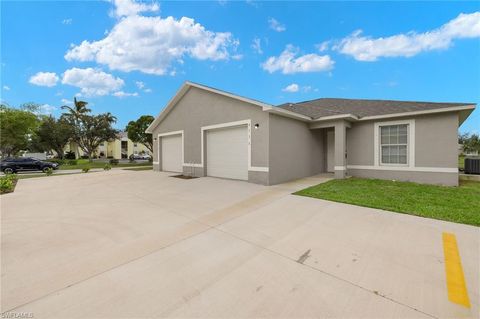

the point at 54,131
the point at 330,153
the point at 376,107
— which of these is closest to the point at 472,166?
the point at 376,107

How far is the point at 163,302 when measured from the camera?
2.13m

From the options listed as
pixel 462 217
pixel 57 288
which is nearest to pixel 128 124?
pixel 57 288

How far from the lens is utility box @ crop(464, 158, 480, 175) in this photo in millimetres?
10602

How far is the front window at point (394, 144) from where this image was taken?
30.5 feet

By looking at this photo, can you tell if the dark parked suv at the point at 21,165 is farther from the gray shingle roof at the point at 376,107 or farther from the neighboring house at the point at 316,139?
the gray shingle roof at the point at 376,107

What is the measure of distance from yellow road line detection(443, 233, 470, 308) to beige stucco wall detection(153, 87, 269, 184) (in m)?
5.90

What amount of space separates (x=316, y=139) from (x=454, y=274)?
9653 millimetres

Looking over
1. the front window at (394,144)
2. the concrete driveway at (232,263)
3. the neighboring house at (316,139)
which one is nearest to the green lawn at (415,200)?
the concrete driveway at (232,263)

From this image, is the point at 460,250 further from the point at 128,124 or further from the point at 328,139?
the point at 128,124

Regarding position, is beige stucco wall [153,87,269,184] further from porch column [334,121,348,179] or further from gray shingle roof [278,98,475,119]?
porch column [334,121,348,179]

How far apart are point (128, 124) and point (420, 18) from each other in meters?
32.9

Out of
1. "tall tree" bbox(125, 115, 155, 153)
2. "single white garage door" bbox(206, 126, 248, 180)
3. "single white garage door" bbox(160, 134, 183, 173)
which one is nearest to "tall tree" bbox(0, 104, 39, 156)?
"tall tree" bbox(125, 115, 155, 153)

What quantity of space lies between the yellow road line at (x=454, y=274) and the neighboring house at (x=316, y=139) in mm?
5788

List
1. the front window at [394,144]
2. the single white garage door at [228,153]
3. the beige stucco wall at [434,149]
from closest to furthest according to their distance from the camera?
the beige stucco wall at [434,149]
the front window at [394,144]
the single white garage door at [228,153]
